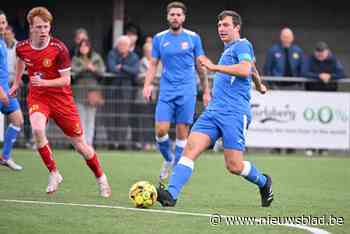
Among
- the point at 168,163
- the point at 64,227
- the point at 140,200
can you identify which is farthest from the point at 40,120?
the point at 168,163

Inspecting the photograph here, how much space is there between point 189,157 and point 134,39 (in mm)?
10763

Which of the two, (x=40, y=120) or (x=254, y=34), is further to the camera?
(x=254, y=34)

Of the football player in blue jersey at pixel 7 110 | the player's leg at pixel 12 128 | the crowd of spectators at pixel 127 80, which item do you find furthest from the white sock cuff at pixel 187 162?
the crowd of spectators at pixel 127 80

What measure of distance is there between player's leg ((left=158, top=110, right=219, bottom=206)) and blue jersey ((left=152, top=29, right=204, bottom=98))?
366cm

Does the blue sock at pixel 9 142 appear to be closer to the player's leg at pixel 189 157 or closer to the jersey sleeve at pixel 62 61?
the jersey sleeve at pixel 62 61

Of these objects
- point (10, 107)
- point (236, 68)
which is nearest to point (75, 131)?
point (236, 68)

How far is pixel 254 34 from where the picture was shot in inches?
987

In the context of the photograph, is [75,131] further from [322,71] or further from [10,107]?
[322,71]

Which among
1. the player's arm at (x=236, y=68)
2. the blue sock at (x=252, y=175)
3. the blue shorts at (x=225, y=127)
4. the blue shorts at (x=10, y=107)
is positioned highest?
the player's arm at (x=236, y=68)

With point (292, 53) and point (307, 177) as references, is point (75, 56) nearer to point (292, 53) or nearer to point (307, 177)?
point (292, 53)

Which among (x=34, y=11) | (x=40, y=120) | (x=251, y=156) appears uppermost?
(x=34, y=11)

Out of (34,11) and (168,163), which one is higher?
(34,11)

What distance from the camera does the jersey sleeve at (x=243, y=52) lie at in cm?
1048

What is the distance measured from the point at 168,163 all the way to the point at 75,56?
6.09 m
